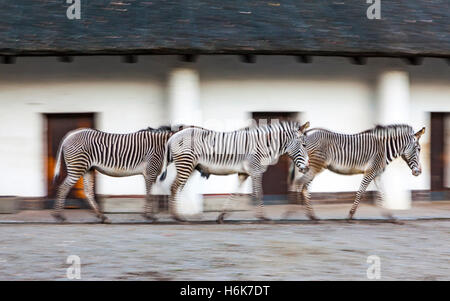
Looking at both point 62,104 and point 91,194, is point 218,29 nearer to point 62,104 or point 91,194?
point 62,104

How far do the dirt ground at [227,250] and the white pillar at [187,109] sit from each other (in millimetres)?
1270

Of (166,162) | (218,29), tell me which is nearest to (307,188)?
(166,162)

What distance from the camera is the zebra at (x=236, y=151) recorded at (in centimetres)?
1240

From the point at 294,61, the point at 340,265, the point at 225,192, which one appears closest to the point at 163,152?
the point at 225,192

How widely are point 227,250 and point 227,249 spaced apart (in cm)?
7

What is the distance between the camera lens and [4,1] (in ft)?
48.1

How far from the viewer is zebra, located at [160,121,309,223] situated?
40.7 ft

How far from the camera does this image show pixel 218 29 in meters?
13.5

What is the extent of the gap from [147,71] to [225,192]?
3258 mm

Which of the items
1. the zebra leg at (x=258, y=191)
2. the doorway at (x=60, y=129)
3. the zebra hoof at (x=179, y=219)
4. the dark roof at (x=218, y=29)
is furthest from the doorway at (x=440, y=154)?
the doorway at (x=60, y=129)

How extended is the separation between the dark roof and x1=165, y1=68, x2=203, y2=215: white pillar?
0.72 m
